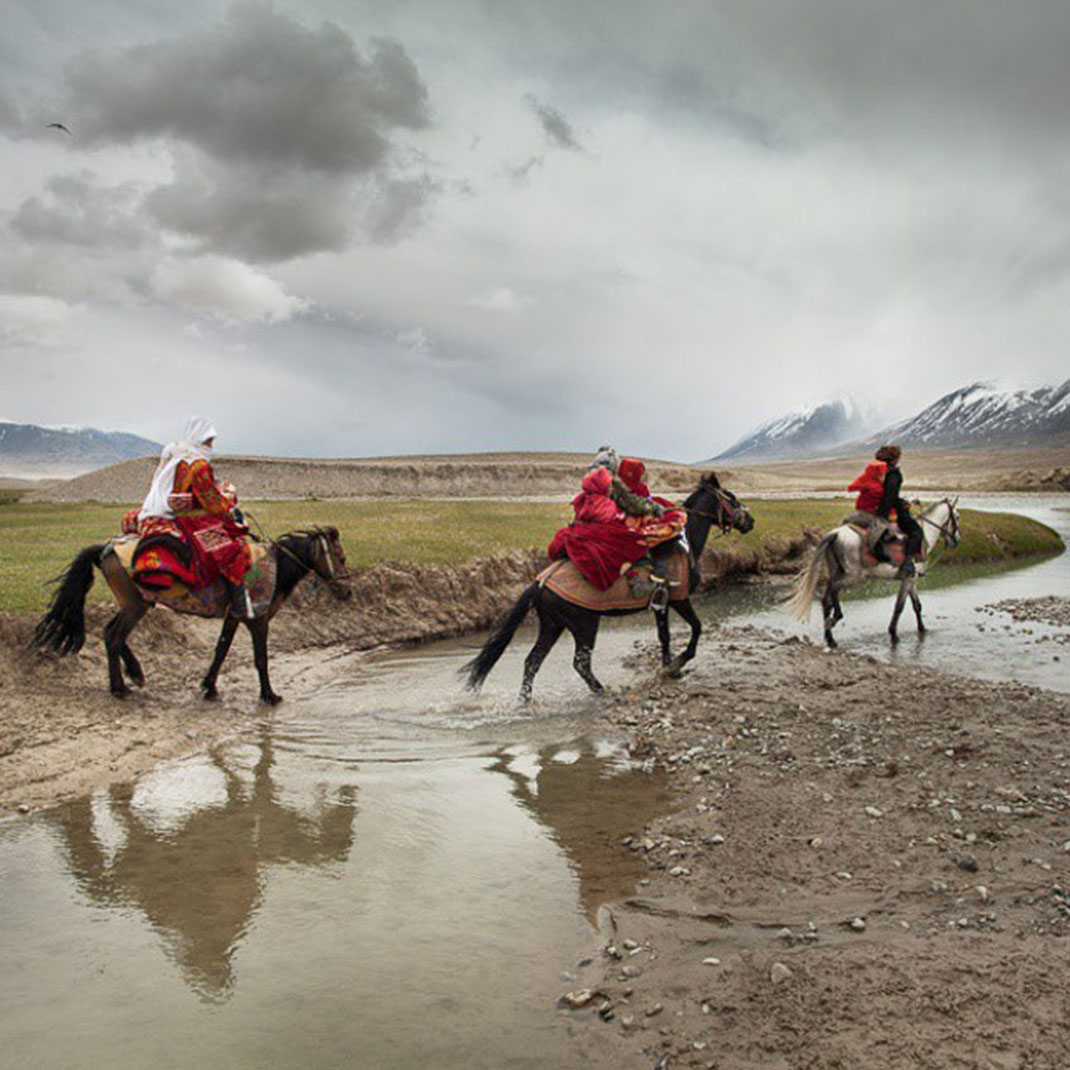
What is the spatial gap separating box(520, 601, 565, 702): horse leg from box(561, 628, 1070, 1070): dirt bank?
2.32 metres

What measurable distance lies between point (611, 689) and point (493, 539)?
10.5 metres

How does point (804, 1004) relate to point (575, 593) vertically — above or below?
below

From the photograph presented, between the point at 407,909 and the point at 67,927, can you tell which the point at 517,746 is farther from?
the point at 67,927

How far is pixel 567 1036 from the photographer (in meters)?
4.45

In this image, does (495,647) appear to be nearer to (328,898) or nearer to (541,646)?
(541,646)

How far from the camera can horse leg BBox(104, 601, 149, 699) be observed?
1121 cm

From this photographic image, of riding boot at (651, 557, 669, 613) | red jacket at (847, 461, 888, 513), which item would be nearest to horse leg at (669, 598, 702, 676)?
riding boot at (651, 557, 669, 613)

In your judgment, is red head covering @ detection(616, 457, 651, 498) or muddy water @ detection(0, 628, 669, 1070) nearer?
muddy water @ detection(0, 628, 669, 1070)

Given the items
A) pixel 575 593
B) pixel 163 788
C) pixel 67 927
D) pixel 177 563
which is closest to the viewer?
pixel 67 927

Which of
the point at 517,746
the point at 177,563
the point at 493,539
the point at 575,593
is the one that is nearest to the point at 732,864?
the point at 517,746

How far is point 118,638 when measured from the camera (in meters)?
11.3

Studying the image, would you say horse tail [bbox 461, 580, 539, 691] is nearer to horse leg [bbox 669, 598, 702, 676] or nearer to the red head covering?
the red head covering

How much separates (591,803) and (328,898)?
3.00 m

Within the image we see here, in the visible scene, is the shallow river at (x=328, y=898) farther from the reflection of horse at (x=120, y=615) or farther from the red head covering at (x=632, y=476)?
the red head covering at (x=632, y=476)
